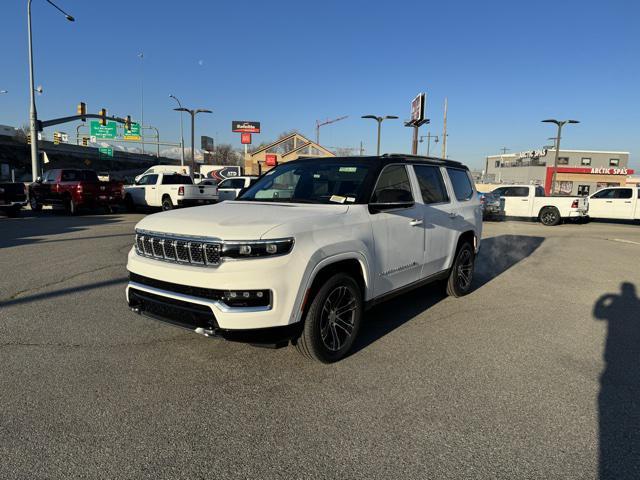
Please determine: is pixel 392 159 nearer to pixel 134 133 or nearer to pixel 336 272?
pixel 336 272

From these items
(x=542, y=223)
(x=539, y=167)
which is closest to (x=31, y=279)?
(x=542, y=223)

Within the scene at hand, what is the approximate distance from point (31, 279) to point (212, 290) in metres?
4.92

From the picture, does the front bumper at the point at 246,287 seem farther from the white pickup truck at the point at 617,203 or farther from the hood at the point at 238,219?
the white pickup truck at the point at 617,203

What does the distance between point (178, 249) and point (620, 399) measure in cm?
365

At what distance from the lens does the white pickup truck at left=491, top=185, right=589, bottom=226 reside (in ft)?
60.5

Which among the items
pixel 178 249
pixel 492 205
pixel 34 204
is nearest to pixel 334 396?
pixel 178 249

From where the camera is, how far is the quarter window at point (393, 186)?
404 centimetres

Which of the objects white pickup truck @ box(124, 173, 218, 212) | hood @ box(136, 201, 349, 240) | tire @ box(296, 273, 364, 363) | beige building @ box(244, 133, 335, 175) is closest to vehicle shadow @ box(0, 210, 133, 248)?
white pickup truck @ box(124, 173, 218, 212)

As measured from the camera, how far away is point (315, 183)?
457 centimetres

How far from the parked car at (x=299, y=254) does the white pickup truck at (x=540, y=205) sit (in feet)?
52.7

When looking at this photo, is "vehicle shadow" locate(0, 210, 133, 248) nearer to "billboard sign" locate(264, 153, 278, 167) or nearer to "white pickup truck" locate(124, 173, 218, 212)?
"white pickup truck" locate(124, 173, 218, 212)

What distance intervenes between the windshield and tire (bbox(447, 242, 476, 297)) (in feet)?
7.53

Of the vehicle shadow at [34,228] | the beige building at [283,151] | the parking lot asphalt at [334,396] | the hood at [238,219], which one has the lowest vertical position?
the parking lot asphalt at [334,396]

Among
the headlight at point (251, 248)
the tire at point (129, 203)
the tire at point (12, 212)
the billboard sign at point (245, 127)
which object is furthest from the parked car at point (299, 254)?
the billboard sign at point (245, 127)
